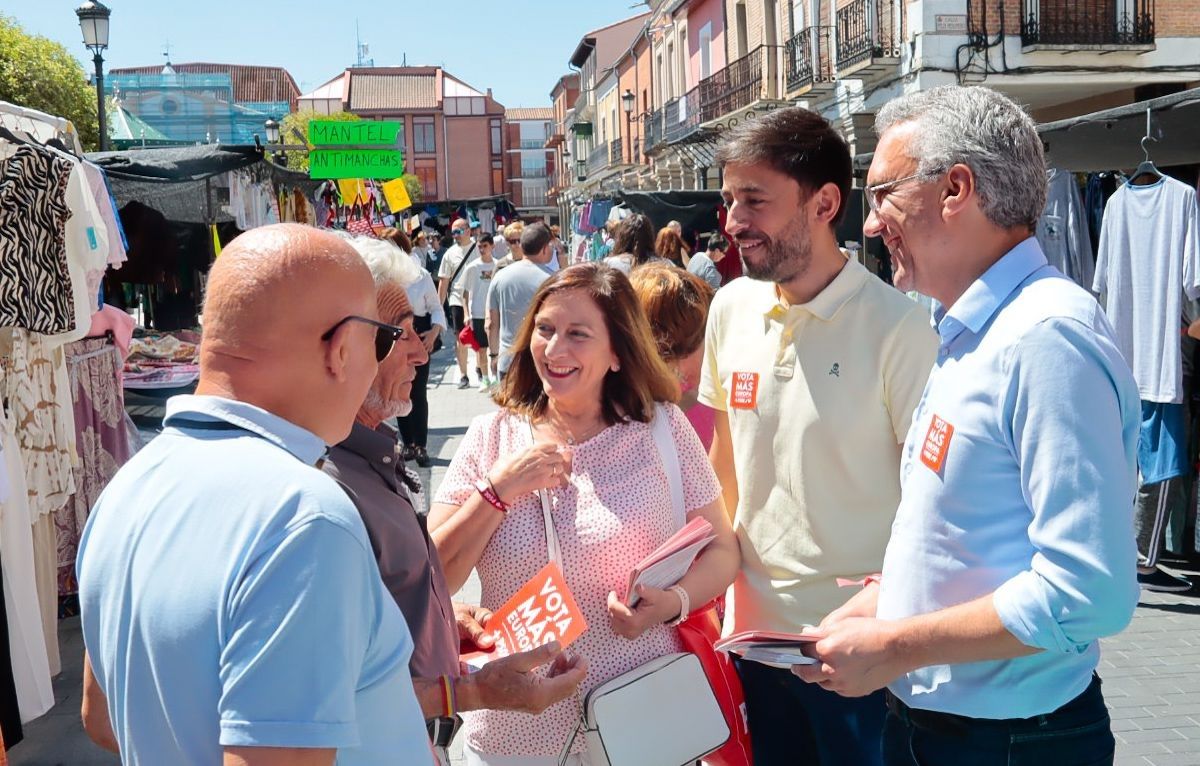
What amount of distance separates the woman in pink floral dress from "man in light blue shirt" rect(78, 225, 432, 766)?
1125 mm

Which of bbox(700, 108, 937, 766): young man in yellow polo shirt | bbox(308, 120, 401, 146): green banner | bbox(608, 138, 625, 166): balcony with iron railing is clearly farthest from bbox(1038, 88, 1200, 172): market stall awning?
bbox(608, 138, 625, 166): balcony with iron railing

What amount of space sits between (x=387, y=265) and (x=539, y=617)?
0.89 m

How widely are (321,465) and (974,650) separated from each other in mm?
1133

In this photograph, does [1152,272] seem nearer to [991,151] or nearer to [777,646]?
[991,151]

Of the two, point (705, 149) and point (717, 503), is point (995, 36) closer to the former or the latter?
point (705, 149)

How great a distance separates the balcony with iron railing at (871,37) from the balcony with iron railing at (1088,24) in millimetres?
1965

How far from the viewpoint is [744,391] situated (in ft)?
8.68

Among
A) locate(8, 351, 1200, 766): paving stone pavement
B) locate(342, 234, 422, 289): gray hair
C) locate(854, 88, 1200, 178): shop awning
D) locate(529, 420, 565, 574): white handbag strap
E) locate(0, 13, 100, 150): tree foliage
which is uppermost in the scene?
locate(0, 13, 100, 150): tree foliage

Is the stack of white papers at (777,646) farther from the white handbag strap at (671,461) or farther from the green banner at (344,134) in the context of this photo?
the green banner at (344,134)

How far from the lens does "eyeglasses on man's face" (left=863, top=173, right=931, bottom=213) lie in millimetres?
1830

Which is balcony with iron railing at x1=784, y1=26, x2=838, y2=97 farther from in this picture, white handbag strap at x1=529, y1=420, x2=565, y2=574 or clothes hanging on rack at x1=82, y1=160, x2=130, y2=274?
white handbag strap at x1=529, y1=420, x2=565, y2=574

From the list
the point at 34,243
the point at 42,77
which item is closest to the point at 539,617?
the point at 34,243

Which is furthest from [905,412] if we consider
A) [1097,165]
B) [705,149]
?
[705,149]

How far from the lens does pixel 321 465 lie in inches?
76.3
